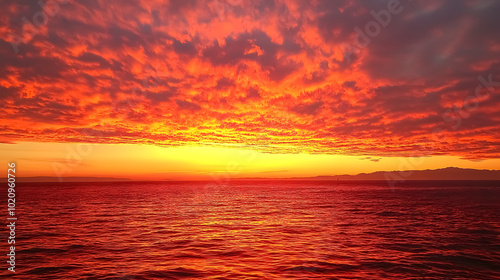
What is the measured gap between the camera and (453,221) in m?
39.8

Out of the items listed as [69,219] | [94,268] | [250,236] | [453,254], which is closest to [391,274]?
[453,254]

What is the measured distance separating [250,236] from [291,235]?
4285mm

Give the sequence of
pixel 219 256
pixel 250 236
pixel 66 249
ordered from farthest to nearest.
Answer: pixel 250 236 → pixel 66 249 → pixel 219 256

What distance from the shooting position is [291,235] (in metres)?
29.6

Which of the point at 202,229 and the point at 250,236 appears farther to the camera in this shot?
the point at 202,229

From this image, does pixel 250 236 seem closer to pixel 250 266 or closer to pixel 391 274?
pixel 250 266

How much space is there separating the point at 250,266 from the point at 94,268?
10490 millimetres

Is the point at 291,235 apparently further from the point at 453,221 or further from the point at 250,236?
the point at 453,221

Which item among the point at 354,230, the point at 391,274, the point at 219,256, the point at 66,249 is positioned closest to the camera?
the point at 391,274

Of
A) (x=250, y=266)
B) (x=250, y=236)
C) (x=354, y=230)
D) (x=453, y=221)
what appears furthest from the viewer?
(x=453, y=221)

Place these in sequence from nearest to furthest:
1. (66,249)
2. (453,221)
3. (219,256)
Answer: (219,256), (66,249), (453,221)

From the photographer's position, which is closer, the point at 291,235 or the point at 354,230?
the point at 291,235

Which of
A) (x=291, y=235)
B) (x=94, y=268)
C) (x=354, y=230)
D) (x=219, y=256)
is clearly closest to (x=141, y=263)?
(x=94, y=268)

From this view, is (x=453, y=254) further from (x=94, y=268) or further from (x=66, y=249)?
(x=66, y=249)
